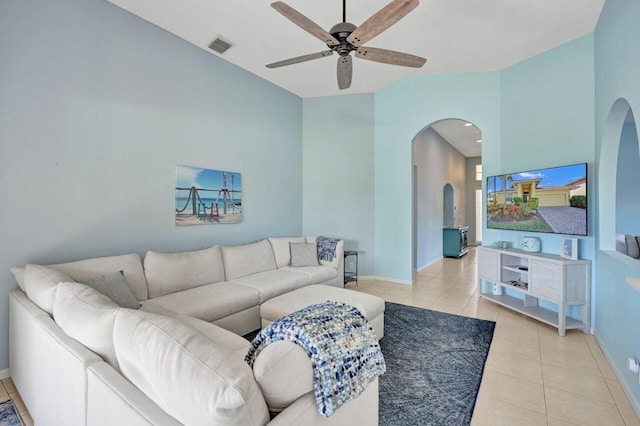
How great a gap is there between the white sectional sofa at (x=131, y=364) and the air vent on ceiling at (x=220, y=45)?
8.79 feet

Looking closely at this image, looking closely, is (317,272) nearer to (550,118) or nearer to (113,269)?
(113,269)

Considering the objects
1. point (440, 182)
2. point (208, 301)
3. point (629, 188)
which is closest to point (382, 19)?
point (208, 301)

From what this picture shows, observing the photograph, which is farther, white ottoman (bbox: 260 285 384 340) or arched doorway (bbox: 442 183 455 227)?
arched doorway (bbox: 442 183 455 227)

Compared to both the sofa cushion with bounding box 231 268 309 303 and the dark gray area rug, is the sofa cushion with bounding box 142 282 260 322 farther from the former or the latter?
the dark gray area rug

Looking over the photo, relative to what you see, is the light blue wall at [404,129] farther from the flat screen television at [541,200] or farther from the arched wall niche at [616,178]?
the arched wall niche at [616,178]

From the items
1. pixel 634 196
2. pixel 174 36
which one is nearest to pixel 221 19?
pixel 174 36

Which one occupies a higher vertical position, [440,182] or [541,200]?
[440,182]

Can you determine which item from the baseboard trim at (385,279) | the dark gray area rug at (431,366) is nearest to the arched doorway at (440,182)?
the baseboard trim at (385,279)

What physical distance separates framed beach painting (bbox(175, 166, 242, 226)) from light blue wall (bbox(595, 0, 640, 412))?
13.0 feet

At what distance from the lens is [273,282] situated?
11.2 ft

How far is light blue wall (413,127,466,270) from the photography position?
6.53 meters

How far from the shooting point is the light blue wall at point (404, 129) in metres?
4.43

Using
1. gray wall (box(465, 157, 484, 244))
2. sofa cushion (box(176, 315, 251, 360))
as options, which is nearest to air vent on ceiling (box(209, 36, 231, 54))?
sofa cushion (box(176, 315, 251, 360))

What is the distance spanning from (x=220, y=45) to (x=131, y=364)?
3723 millimetres
